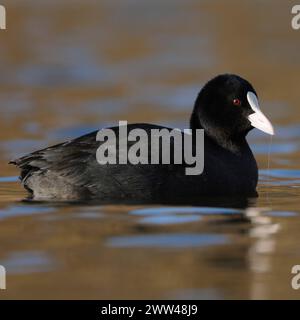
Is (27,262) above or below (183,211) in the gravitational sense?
below

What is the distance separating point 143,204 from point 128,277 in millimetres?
2186

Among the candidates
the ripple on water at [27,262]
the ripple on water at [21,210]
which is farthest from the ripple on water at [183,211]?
the ripple on water at [27,262]

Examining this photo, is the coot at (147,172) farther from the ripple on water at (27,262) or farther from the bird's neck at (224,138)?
the ripple on water at (27,262)

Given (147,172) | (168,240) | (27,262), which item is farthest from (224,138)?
(27,262)

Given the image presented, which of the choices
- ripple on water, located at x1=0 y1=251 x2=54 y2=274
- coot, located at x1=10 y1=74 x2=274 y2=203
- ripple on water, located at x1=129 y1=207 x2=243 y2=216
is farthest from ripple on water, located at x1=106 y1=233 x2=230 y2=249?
coot, located at x1=10 y1=74 x2=274 y2=203

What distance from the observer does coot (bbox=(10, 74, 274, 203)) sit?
8602 millimetres

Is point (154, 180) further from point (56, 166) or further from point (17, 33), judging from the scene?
point (17, 33)

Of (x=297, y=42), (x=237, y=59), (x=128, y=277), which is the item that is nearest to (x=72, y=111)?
(x=237, y=59)

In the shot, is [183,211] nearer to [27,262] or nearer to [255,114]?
[255,114]

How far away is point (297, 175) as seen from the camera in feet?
34.7

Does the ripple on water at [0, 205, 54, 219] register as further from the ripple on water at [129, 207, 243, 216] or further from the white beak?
the white beak

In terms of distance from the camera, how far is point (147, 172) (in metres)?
8.58

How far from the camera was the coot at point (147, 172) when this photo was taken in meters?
8.60

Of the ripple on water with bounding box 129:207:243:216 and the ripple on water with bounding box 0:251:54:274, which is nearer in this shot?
the ripple on water with bounding box 0:251:54:274
